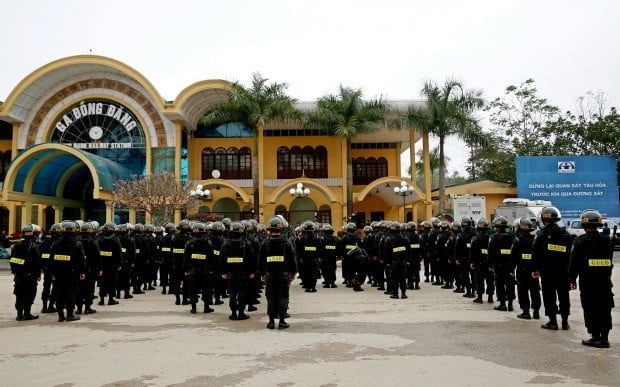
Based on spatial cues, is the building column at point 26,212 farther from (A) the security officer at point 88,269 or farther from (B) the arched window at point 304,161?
(A) the security officer at point 88,269

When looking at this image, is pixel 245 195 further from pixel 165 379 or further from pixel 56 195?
pixel 165 379

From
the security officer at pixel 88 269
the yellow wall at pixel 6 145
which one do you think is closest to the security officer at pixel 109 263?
the security officer at pixel 88 269

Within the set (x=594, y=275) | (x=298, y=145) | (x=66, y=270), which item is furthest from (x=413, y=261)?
(x=298, y=145)

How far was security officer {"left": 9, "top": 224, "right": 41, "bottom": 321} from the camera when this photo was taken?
10070mm

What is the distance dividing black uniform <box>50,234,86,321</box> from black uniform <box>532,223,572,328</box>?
27.5ft

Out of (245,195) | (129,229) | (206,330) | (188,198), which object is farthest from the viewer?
(245,195)

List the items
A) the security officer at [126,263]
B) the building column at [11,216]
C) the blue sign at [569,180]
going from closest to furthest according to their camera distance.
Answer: the security officer at [126,263]
the building column at [11,216]
the blue sign at [569,180]

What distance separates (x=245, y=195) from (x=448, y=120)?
12.0 m

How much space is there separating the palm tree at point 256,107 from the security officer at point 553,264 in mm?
19922

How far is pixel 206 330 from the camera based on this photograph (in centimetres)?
871

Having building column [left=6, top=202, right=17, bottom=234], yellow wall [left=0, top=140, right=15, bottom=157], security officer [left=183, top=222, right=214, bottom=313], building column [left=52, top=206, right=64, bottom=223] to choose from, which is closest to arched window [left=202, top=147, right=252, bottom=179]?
building column [left=52, top=206, right=64, bottom=223]

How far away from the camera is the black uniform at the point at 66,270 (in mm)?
9648

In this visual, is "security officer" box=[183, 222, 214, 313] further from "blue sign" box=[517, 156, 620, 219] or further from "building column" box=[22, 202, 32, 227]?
"blue sign" box=[517, 156, 620, 219]

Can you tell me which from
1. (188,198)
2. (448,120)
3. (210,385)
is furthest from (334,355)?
(448,120)
